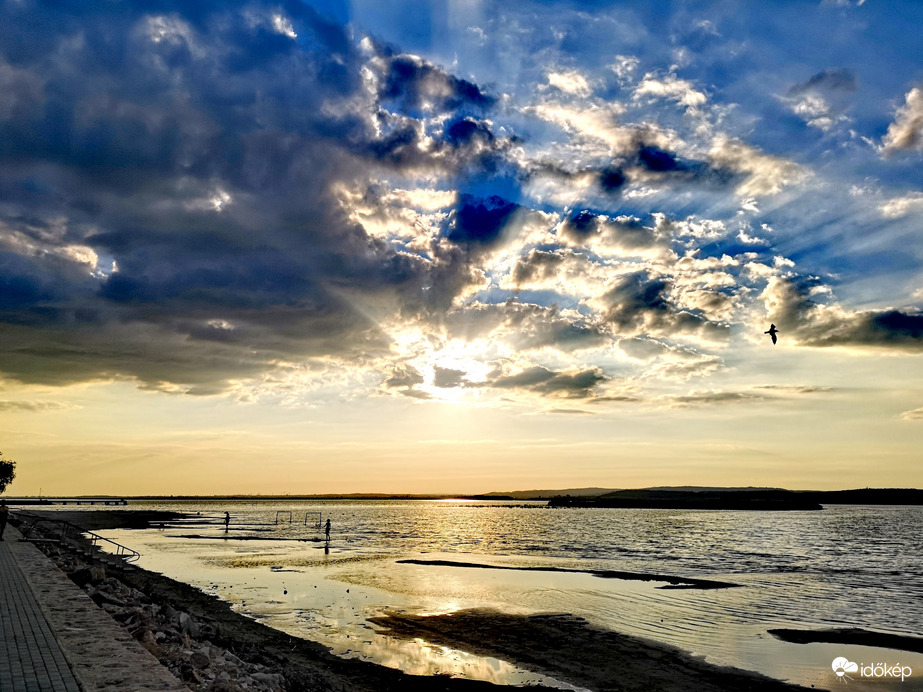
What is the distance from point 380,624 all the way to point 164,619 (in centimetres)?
869

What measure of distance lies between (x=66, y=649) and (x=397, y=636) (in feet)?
42.3

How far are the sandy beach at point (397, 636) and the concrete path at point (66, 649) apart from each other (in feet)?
2.80

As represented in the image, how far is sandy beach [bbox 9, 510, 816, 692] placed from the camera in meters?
15.3

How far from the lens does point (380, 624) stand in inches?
1007

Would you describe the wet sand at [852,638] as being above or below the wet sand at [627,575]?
above

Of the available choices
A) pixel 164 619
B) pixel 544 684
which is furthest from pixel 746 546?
pixel 164 619

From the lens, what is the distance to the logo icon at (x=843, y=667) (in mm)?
19138

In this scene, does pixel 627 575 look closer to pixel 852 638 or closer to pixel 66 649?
pixel 852 638

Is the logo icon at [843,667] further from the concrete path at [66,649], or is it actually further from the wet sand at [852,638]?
the concrete path at [66,649]

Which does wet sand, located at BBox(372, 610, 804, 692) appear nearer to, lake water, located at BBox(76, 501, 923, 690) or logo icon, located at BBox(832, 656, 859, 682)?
lake water, located at BBox(76, 501, 923, 690)

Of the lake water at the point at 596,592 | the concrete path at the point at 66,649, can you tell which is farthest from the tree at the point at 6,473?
the concrete path at the point at 66,649

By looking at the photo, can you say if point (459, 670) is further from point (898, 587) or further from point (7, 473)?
point (7, 473)

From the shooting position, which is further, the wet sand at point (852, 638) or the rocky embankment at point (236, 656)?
the wet sand at point (852, 638)

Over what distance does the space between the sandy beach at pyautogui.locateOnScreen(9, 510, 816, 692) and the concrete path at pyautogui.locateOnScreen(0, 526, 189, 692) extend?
0.85m
